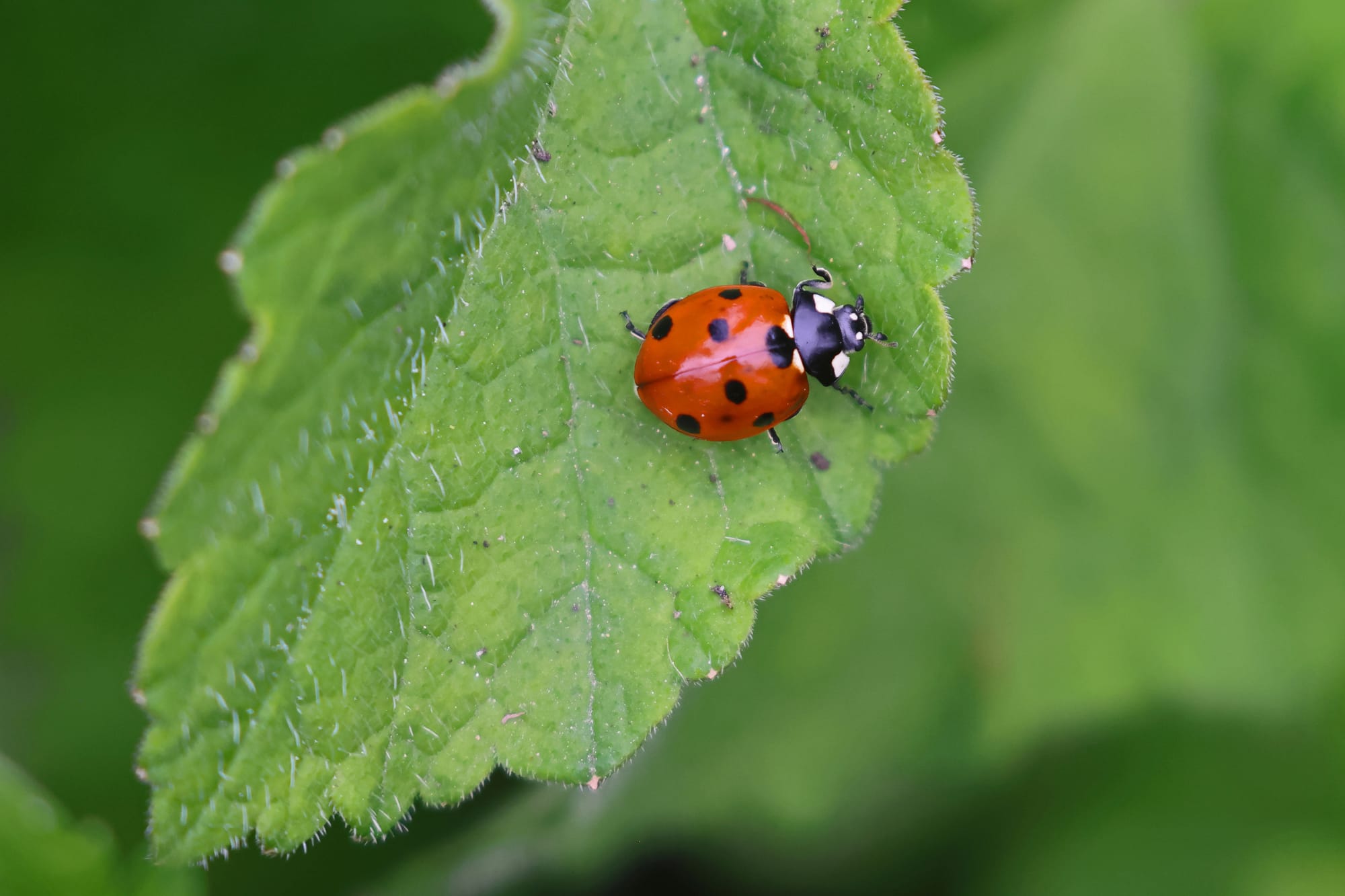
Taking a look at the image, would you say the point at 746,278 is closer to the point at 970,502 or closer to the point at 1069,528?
the point at 970,502

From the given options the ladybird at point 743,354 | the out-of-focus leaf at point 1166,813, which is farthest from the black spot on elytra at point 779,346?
the out-of-focus leaf at point 1166,813

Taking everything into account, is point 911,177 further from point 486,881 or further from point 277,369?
point 486,881

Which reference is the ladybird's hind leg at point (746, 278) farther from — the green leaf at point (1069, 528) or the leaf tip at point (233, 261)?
the green leaf at point (1069, 528)

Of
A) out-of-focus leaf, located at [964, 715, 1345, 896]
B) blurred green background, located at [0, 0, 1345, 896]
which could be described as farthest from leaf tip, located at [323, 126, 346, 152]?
out-of-focus leaf, located at [964, 715, 1345, 896]

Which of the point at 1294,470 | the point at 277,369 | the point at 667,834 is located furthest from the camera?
the point at 667,834

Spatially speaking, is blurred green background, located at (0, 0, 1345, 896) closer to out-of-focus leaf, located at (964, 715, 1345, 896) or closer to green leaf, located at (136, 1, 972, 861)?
out-of-focus leaf, located at (964, 715, 1345, 896)

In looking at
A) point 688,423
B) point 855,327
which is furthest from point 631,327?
point 855,327

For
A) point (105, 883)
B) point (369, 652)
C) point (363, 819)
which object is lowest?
point (105, 883)

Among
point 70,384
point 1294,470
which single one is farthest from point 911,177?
point 70,384
